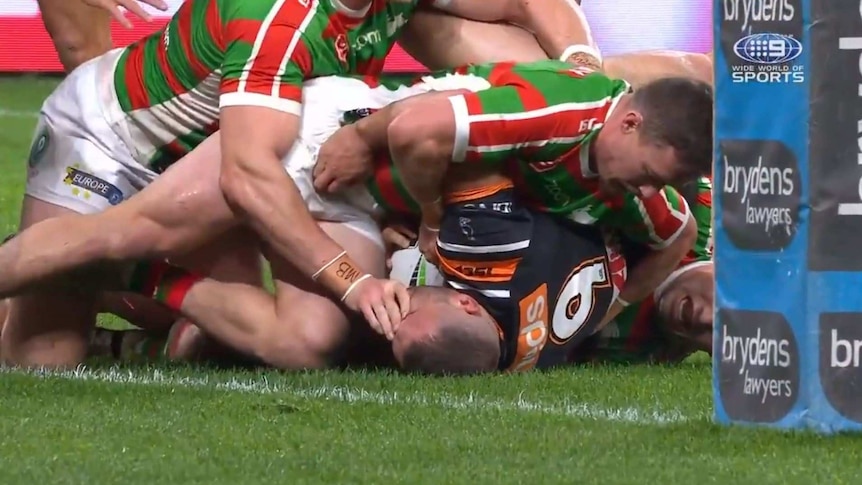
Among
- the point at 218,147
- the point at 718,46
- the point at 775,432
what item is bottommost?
the point at 775,432

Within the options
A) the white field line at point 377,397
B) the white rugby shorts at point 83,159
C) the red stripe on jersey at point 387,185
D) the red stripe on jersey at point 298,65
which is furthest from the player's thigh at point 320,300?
the white rugby shorts at point 83,159

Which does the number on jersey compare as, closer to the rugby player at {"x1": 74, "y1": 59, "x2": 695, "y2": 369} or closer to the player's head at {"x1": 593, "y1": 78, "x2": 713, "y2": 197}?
the rugby player at {"x1": 74, "y1": 59, "x2": 695, "y2": 369}

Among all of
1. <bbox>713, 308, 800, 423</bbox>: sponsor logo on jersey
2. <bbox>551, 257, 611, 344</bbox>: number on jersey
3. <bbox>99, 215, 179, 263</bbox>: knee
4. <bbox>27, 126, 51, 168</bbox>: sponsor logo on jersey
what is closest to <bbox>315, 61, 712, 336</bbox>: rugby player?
<bbox>551, 257, 611, 344</bbox>: number on jersey

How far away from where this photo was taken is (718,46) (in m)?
3.03

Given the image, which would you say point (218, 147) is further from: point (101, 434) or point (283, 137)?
point (101, 434)

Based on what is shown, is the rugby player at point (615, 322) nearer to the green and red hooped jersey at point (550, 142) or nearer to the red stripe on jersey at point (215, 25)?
the green and red hooped jersey at point (550, 142)

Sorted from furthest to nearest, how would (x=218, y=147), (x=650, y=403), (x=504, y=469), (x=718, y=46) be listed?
(x=218, y=147), (x=650, y=403), (x=718, y=46), (x=504, y=469)

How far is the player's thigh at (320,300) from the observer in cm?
407

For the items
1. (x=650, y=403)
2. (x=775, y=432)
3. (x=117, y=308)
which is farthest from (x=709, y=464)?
(x=117, y=308)

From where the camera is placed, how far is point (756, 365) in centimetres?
306

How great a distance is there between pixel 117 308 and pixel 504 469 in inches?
81.5

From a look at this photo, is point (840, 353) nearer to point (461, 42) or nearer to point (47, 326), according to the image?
point (461, 42)

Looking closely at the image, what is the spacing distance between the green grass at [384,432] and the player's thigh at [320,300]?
0.44 ft

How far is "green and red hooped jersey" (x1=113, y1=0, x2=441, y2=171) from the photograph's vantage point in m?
4.04
